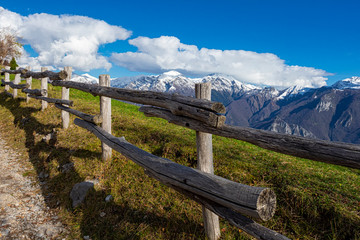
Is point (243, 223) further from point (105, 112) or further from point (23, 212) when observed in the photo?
point (23, 212)

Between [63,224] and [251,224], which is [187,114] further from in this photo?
[63,224]

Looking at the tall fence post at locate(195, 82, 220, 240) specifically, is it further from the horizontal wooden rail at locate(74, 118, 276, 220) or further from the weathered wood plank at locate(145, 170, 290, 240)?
the weathered wood plank at locate(145, 170, 290, 240)

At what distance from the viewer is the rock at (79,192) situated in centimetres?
563

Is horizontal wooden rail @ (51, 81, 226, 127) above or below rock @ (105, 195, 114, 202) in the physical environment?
above

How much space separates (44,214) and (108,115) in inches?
123

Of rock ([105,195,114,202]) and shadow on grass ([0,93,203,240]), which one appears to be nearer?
shadow on grass ([0,93,203,240])

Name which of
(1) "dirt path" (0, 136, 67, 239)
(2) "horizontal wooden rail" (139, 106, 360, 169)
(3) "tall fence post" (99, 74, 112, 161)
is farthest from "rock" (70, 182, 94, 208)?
(2) "horizontal wooden rail" (139, 106, 360, 169)

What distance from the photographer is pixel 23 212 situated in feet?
18.0

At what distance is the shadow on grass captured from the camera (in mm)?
4668

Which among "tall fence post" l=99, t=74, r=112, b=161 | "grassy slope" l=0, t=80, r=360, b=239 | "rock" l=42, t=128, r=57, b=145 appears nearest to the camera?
"grassy slope" l=0, t=80, r=360, b=239

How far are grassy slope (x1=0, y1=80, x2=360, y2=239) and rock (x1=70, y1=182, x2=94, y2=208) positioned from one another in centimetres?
16

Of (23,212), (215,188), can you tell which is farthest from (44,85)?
(215,188)

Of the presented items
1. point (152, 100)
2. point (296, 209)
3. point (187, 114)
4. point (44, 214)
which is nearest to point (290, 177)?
point (296, 209)

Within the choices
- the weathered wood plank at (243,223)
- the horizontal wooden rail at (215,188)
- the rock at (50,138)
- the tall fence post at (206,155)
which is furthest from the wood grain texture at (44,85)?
the weathered wood plank at (243,223)
